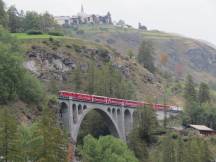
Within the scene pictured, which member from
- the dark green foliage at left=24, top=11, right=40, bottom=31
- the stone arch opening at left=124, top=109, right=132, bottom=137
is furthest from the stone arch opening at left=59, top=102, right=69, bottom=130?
the dark green foliage at left=24, top=11, right=40, bottom=31

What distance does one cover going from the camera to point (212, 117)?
439ft

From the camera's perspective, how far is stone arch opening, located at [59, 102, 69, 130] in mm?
106938

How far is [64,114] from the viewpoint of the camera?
107750 millimetres

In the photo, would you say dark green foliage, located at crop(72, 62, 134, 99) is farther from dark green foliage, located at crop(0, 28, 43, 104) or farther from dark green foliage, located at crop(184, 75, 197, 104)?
dark green foliage, located at crop(0, 28, 43, 104)

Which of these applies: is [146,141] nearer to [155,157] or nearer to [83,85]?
[155,157]

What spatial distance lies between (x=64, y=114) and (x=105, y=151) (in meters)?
18.7

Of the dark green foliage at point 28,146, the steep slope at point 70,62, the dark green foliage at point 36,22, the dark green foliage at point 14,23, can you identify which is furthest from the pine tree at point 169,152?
the dark green foliage at point 14,23

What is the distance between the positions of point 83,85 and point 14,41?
23087 mm

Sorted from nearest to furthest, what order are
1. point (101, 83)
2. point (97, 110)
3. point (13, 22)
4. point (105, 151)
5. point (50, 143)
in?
point (50, 143) < point (105, 151) < point (97, 110) < point (101, 83) < point (13, 22)

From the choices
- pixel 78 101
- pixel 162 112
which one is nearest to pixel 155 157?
pixel 78 101

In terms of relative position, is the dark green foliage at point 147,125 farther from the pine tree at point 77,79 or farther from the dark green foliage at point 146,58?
the dark green foliage at point 146,58

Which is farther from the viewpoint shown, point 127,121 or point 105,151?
point 127,121

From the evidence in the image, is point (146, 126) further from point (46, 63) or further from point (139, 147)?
point (46, 63)

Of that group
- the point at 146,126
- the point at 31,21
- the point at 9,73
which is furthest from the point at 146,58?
the point at 9,73
